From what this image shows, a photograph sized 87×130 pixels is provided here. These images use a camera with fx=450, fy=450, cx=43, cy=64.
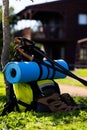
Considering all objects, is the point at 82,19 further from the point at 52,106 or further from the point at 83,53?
the point at 52,106

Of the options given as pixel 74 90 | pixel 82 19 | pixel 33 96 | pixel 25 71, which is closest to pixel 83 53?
pixel 82 19

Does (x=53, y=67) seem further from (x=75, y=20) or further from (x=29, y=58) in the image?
(x=75, y=20)

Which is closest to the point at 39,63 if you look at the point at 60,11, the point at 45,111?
the point at 45,111

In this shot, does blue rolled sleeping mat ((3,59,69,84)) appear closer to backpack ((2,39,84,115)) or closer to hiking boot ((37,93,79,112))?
backpack ((2,39,84,115))

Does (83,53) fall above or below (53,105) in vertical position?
below

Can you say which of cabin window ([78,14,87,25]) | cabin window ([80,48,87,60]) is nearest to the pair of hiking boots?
cabin window ([80,48,87,60])

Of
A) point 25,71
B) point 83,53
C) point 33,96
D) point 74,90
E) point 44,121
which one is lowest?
point 83,53

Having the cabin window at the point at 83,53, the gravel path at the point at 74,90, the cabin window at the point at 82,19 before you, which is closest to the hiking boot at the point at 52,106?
the gravel path at the point at 74,90

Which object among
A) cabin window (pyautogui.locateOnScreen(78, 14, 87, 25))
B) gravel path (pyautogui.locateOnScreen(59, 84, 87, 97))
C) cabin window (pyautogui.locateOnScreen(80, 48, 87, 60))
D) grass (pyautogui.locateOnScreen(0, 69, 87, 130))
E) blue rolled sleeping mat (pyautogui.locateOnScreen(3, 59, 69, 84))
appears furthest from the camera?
cabin window (pyautogui.locateOnScreen(78, 14, 87, 25))

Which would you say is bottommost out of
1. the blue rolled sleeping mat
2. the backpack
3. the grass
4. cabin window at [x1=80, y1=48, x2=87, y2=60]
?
cabin window at [x1=80, y1=48, x2=87, y2=60]

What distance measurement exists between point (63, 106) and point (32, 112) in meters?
0.64

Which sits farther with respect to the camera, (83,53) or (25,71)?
(83,53)

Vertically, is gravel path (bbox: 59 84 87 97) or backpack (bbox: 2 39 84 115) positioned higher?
backpack (bbox: 2 39 84 115)

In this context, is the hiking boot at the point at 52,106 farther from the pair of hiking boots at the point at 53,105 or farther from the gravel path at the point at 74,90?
the gravel path at the point at 74,90
